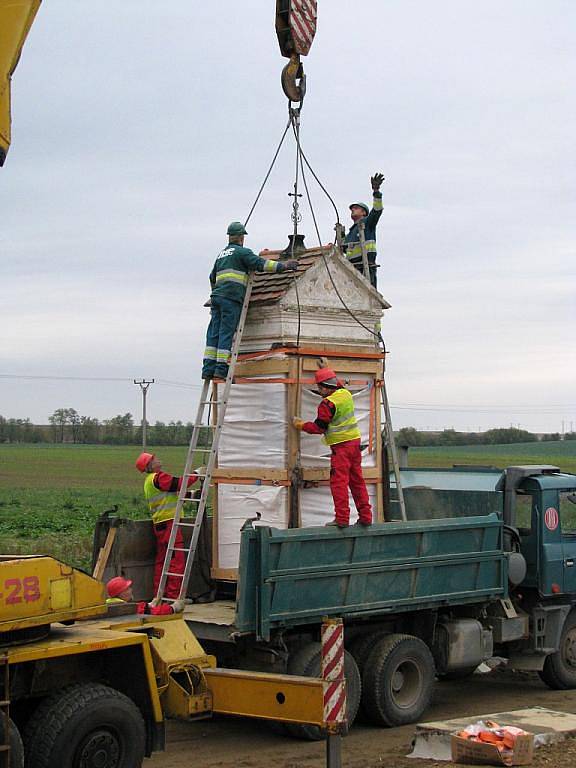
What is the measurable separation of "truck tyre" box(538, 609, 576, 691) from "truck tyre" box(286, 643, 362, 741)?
313 cm

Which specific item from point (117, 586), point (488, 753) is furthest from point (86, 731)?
point (488, 753)

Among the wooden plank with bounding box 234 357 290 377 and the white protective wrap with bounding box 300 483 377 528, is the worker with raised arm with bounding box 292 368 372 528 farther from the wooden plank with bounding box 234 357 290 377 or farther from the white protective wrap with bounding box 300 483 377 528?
the white protective wrap with bounding box 300 483 377 528

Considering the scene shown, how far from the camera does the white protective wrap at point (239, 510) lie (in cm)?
1148

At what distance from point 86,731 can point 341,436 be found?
13.7 feet

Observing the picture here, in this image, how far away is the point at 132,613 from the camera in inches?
353

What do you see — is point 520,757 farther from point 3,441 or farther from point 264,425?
point 3,441

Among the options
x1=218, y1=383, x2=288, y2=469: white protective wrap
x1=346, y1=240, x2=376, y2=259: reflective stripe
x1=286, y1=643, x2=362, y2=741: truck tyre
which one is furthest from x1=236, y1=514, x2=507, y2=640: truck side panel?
x1=346, y1=240, x2=376, y2=259: reflective stripe

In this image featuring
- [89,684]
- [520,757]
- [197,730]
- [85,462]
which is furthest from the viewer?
[85,462]

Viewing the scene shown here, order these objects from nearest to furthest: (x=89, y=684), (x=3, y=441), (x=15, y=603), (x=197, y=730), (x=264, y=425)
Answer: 1. (x=15, y=603)
2. (x=89, y=684)
3. (x=197, y=730)
4. (x=264, y=425)
5. (x=3, y=441)

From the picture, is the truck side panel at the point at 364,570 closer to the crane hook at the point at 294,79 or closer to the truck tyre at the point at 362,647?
the truck tyre at the point at 362,647

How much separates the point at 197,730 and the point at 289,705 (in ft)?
8.45

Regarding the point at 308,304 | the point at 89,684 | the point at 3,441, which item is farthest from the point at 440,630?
the point at 3,441

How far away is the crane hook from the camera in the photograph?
11758mm

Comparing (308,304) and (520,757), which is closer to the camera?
(520,757)
